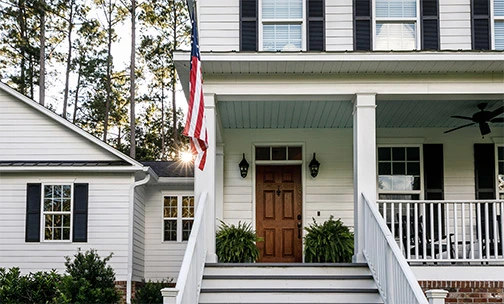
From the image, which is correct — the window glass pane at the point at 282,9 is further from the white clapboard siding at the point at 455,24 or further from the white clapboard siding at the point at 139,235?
the white clapboard siding at the point at 139,235

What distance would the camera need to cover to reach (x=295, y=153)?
Result: 41.4 ft

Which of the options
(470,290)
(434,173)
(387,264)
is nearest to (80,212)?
(434,173)

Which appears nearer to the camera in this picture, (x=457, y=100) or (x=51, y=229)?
(x=457, y=100)


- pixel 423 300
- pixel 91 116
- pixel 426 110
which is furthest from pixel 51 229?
pixel 91 116

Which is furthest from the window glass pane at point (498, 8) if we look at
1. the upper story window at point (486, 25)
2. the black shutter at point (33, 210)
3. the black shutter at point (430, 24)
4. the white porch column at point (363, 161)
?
the black shutter at point (33, 210)

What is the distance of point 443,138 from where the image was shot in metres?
12.5

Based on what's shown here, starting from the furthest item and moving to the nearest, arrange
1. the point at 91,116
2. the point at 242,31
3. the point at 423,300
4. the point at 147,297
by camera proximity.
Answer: the point at 91,116 < the point at 147,297 < the point at 242,31 < the point at 423,300

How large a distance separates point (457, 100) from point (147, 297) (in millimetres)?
7741

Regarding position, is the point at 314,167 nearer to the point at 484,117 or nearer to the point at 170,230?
the point at 484,117

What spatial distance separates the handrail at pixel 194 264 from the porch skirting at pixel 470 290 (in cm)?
279

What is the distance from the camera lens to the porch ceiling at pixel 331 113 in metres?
10.8

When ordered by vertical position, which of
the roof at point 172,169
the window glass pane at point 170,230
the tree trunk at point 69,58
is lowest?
the window glass pane at point 170,230

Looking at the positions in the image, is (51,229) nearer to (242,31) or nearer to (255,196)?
(255,196)

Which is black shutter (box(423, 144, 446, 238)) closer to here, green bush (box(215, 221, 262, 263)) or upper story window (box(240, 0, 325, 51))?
upper story window (box(240, 0, 325, 51))
